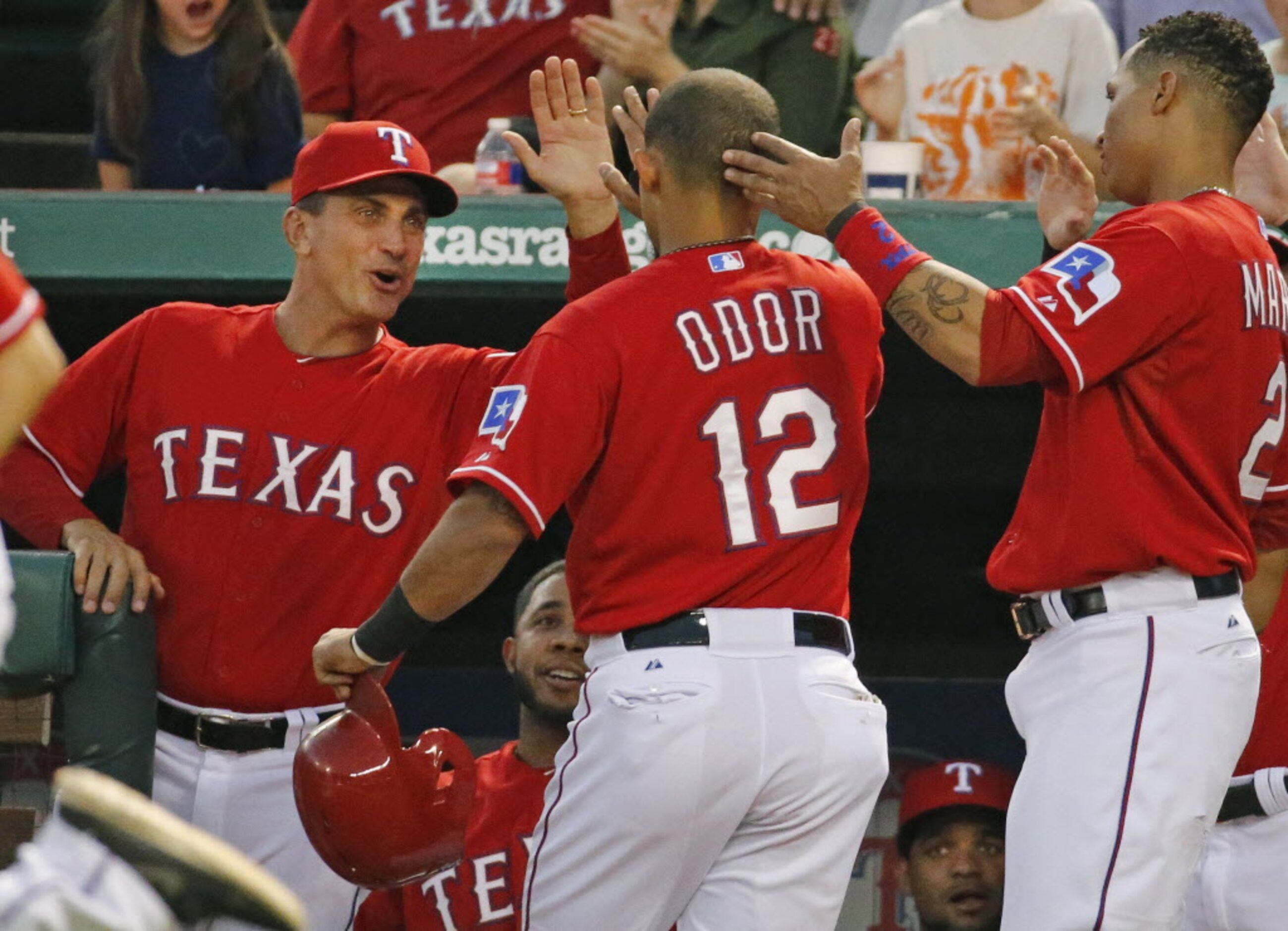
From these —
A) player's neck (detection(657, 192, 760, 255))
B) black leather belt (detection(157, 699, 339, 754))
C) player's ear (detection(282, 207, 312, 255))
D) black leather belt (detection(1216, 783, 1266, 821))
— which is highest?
player's neck (detection(657, 192, 760, 255))

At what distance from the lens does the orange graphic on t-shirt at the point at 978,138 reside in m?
4.39

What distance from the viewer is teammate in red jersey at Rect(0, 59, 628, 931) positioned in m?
3.46

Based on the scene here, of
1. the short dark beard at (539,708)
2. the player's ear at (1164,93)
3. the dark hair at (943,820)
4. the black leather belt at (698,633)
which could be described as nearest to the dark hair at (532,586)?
the short dark beard at (539,708)

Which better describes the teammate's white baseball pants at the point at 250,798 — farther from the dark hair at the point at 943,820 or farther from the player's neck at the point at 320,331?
the dark hair at the point at 943,820

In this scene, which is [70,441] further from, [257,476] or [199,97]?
[199,97]

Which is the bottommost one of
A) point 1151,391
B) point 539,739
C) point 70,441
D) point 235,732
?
point 539,739

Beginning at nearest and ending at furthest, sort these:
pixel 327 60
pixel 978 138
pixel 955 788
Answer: pixel 955 788
pixel 978 138
pixel 327 60

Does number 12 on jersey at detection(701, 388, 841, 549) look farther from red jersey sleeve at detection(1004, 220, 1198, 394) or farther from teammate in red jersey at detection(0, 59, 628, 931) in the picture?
teammate in red jersey at detection(0, 59, 628, 931)

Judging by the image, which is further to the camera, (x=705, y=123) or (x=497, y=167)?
(x=497, y=167)

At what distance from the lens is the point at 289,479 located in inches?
138

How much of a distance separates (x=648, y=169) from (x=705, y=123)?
0.39 ft

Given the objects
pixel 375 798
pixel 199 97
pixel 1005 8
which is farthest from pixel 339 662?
pixel 1005 8

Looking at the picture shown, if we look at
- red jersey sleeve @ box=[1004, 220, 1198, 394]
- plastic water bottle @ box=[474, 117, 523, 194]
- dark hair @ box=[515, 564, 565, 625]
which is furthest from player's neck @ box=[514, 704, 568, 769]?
red jersey sleeve @ box=[1004, 220, 1198, 394]

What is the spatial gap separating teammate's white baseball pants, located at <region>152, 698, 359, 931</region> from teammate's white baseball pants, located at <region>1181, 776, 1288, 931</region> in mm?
1680
